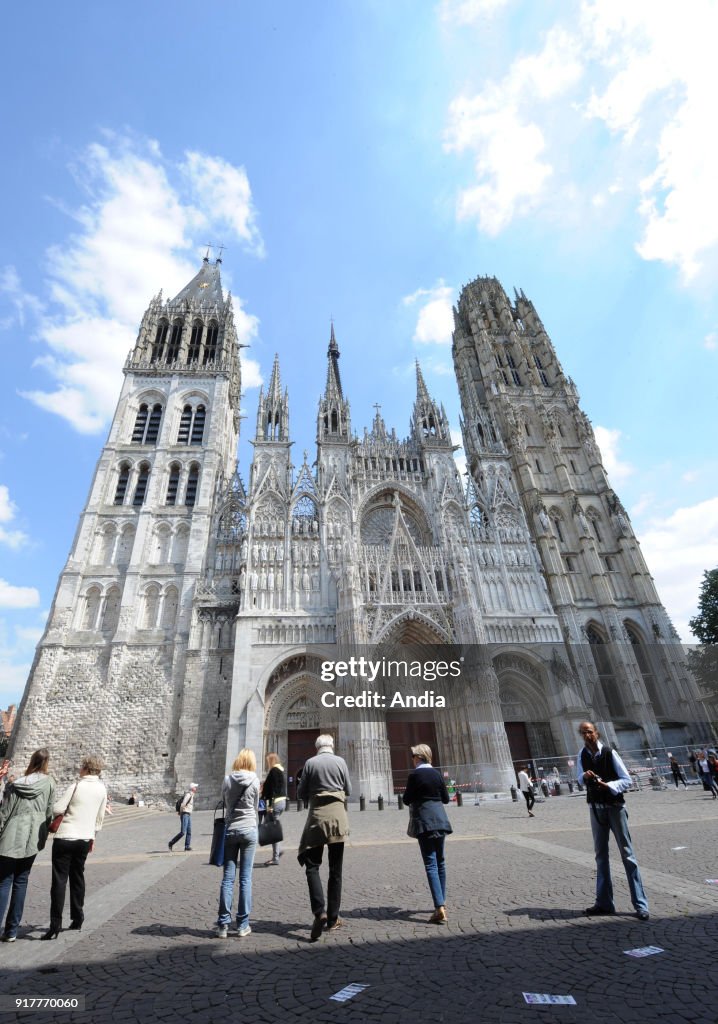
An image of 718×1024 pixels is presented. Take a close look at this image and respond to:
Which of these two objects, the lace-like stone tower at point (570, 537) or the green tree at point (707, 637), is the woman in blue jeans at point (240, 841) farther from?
the green tree at point (707, 637)

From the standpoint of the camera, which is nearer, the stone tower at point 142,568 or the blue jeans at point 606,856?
the blue jeans at point 606,856

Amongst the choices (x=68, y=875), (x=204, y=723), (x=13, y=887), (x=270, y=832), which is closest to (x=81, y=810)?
(x=68, y=875)

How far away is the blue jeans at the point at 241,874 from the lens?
398cm

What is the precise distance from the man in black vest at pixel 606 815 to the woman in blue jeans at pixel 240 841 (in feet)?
9.73

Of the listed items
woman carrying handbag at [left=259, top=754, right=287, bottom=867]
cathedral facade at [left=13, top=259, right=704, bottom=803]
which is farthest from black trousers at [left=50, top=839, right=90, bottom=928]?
cathedral facade at [left=13, top=259, right=704, bottom=803]

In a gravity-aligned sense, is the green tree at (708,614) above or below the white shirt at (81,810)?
above

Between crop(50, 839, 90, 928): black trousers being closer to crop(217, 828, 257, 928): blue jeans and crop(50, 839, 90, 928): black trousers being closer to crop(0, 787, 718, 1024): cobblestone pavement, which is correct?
crop(0, 787, 718, 1024): cobblestone pavement

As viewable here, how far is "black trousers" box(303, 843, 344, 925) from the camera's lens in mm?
3820

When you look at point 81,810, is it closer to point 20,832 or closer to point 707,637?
Answer: point 20,832

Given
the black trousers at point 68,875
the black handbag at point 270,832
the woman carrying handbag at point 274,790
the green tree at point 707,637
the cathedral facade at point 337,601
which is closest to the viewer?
the black trousers at point 68,875

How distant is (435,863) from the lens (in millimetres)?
4125

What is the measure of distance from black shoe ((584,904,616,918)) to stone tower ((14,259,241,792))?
19256 mm

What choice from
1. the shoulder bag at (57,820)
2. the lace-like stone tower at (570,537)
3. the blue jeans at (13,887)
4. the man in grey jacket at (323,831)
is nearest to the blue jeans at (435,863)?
the man in grey jacket at (323,831)

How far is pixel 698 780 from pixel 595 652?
6904mm
